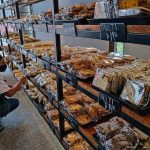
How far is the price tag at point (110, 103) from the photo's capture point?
0.98 m

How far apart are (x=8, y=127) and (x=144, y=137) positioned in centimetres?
188

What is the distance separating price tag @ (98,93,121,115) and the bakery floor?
1185 mm

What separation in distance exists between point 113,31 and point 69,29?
0.49 meters

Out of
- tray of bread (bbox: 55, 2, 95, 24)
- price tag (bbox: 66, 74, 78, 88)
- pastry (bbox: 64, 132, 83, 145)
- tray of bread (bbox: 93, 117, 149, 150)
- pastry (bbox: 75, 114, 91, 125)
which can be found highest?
tray of bread (bbox: 55, 2, 95, 24)

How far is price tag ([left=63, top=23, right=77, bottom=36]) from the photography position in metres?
1.34

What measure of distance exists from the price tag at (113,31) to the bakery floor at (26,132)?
1418 mm

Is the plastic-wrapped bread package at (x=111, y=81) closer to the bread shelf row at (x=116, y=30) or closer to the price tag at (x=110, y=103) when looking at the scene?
the price tag at (x=110, y=103)

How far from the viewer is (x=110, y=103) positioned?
40.0 inches

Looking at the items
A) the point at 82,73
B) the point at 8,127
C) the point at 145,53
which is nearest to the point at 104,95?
the point at 82,73

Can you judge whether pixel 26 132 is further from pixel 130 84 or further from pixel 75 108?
pixel 130 84

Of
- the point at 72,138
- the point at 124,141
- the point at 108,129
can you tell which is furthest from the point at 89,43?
the point at 124,141

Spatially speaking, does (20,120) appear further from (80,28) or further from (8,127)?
(80,28)

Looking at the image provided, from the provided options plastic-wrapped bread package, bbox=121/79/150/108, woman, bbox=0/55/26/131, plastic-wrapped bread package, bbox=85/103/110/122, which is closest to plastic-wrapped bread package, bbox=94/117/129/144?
plastic-wrapped bread package, bbox=85/103/110/122

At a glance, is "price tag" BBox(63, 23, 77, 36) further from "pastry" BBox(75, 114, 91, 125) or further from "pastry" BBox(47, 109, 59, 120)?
"pastry" BBox(47, 109, 59, 120)
